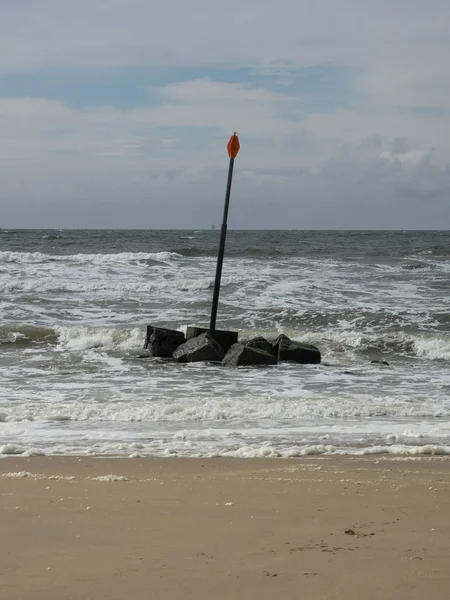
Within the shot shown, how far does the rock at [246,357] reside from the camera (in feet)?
40.4

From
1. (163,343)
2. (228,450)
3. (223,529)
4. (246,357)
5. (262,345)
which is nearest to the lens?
(223,529)

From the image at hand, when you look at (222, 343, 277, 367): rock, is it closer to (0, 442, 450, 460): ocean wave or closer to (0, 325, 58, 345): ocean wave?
(0, 325, 58, 345): ocean wave

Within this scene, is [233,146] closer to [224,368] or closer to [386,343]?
[224,368]

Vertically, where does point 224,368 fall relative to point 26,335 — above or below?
above

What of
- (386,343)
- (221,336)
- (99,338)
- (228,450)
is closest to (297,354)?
(221,336)

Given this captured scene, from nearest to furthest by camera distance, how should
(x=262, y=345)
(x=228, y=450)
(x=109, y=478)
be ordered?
(x=109, y=478)
(x=228, y=450)
(x=262, y=345)

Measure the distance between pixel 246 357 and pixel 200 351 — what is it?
2.90 feet

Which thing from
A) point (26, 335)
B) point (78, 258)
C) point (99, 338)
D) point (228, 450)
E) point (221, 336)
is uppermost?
point (78, 258)

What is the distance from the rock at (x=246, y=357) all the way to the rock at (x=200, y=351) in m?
0.34

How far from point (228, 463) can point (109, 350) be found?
28.0 ft

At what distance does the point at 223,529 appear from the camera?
4.26 m

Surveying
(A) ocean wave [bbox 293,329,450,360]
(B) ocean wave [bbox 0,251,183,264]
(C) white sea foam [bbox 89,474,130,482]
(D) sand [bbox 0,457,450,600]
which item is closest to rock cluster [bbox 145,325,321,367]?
(A) ocean wave [bbox 293,329,450,360]

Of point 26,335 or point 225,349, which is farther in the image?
point 26,335

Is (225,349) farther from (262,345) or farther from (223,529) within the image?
(223,529)
